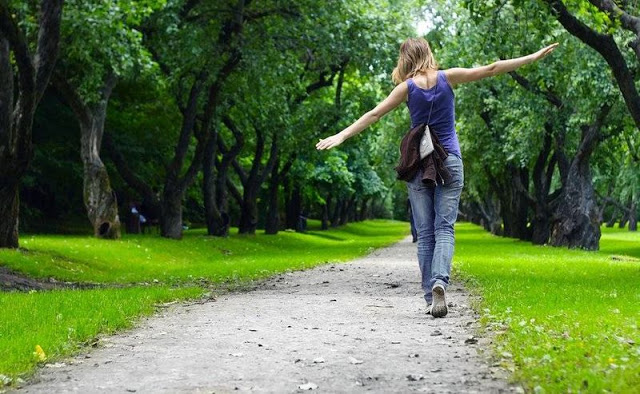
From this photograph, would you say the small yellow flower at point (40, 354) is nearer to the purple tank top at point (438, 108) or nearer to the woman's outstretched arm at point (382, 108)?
the woman's outstretched arm at point (382, 108)

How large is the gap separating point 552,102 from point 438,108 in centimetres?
2283

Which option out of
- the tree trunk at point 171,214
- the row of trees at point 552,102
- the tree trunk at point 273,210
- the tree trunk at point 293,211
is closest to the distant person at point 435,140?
the row of trees at point 552,102

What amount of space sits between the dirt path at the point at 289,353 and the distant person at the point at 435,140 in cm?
65

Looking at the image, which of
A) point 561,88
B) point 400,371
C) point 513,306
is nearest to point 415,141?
point 513,306

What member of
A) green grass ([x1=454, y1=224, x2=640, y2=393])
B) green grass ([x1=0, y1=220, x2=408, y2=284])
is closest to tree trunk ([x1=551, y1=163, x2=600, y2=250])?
green grass ([x1=0, y1=220, x2=408, y2=284])

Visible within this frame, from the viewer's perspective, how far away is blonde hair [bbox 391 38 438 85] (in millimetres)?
8969

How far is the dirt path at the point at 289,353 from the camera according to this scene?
5.79m

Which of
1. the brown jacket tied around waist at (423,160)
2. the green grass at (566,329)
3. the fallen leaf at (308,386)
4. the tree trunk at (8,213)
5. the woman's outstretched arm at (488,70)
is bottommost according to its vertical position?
the fallen leaf at (308,386)

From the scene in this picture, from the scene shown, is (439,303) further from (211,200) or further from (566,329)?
(211,200)

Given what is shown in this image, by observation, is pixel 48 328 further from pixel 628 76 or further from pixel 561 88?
pixel 561 88

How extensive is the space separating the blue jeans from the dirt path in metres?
0.49

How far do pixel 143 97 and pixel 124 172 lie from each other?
18.2 ft

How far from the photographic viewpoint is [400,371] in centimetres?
612

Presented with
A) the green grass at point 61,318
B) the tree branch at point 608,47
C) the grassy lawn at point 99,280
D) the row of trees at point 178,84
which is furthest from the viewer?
the row of trees at point 178,84
